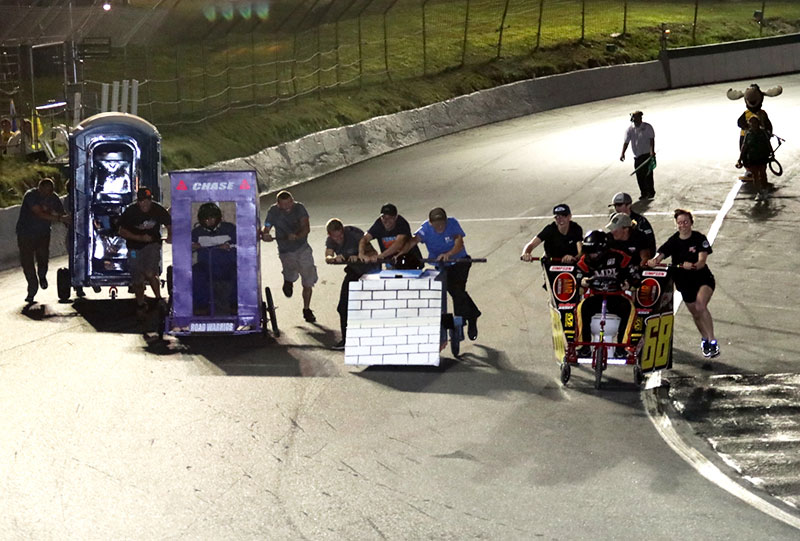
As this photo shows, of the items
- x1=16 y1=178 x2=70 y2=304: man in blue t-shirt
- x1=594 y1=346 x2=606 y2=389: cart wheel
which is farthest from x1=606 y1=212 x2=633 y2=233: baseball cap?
x1=16 y1=178 x2=70 y2=304: man in blue t-shirt

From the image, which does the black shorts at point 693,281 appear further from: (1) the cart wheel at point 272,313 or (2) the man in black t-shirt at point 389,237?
(1) the cart wheel at point 272,313

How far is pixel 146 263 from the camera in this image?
56.2ft

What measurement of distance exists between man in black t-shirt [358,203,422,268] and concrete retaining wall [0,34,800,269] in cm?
950

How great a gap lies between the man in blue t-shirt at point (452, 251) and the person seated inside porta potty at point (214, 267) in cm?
251

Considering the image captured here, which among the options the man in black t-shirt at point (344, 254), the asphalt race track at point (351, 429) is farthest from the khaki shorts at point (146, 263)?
the man in black t-shirt at point (344, 254)

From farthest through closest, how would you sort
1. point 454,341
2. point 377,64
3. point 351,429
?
1. point 377,64
2. point 454,341
3. point 351,429

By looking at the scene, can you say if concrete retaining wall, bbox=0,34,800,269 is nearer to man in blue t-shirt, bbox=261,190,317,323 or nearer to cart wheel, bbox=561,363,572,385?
man in blue t-shirt, bbox=261,190,317,323

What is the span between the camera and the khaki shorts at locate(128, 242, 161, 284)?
17125 millimetres

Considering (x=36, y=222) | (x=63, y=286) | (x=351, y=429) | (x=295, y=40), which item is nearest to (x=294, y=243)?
(x=63, y=286)

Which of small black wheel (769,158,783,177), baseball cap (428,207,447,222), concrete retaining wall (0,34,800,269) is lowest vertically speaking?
baseball cap (428,207,447,222)

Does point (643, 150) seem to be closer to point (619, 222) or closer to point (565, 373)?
point (619, 222)

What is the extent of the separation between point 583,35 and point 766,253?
26.6m

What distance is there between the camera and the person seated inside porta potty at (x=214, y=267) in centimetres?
1616

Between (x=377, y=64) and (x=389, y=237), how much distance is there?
2603 centimetres
